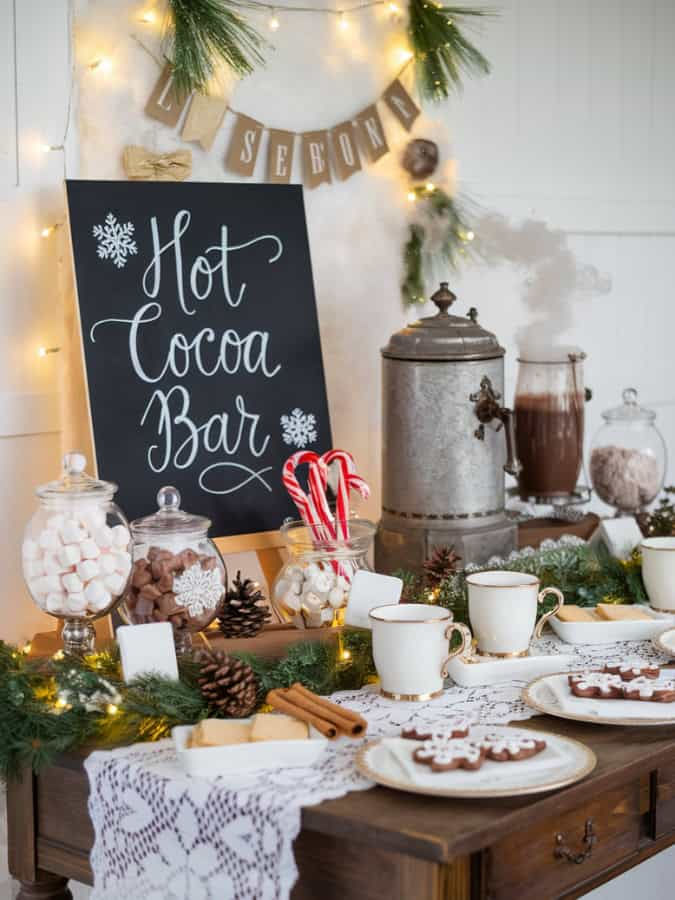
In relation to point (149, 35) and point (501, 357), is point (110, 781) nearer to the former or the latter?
point (501, 357)

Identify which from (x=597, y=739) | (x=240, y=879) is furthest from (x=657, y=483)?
(x=240, y=879)

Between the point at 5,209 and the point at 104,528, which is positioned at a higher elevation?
the point at 5,209

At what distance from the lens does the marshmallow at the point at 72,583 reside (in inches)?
58.4

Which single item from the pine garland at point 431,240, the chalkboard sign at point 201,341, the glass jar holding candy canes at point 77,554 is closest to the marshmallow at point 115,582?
the glass jar holding candy canes at point 77,554

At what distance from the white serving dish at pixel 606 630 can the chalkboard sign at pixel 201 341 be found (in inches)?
22.5

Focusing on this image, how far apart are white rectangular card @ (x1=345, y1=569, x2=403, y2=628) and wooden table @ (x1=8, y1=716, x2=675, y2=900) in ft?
1.01

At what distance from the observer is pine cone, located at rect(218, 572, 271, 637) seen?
1642 millimetres

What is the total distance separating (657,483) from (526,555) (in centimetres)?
47

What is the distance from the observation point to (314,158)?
225 centimetres

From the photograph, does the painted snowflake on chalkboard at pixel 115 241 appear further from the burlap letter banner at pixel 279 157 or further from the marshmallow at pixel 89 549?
the marshmallow at pixel 89 549

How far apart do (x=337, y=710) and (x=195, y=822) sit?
21cm

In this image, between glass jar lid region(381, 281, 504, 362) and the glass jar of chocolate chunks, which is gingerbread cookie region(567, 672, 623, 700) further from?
glass jar lid region(381, 281, 504, 362)

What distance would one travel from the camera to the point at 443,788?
1.11 meters

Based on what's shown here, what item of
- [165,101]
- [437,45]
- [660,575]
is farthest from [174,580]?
[437,45]
